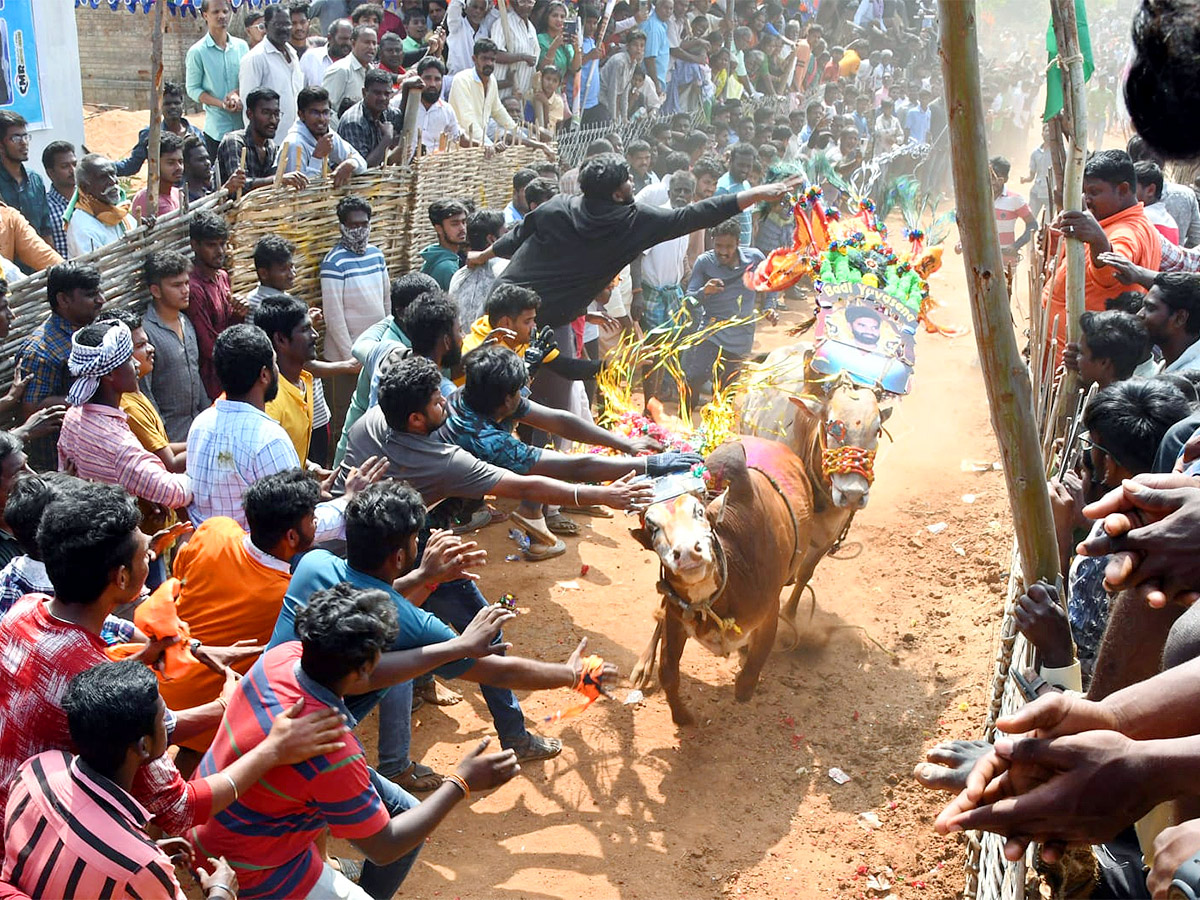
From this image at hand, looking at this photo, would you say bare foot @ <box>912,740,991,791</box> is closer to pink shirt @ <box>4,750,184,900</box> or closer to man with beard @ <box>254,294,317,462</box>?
pink shirt @ <box>4,750,184,900</box>

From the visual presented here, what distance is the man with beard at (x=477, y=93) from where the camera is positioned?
11.7m

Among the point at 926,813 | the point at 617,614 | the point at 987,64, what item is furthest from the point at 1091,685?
the point at 987,64

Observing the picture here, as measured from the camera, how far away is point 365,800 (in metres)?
3.56

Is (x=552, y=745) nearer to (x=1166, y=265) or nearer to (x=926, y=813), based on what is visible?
(x=926, y=813)

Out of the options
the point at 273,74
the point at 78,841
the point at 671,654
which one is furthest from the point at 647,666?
the point at 273,74

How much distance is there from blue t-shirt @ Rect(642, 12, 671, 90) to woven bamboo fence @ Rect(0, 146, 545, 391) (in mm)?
5547

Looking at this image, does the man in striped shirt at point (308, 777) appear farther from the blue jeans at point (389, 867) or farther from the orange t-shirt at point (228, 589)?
the orange t-shirt at point (228, 589)

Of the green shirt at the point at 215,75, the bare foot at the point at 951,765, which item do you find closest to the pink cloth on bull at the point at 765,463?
the bare foot at the point at 951,765

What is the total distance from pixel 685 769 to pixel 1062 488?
8.60 ft

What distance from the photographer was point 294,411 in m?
6.16

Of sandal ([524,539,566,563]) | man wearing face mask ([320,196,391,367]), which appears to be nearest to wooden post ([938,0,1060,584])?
sandal ([524,539,566,563])

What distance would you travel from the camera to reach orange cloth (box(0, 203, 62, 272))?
715 cm

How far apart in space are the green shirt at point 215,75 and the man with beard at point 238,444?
6.00m

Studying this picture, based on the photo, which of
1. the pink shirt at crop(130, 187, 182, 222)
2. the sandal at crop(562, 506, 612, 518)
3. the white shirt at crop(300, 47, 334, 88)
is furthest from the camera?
the white shirt at crop(300, 47, 334, 88)
